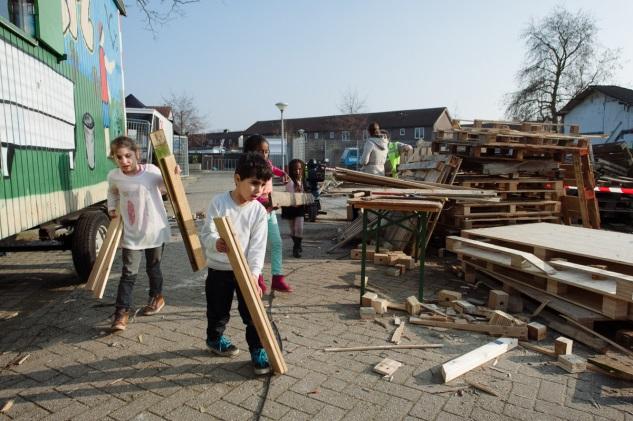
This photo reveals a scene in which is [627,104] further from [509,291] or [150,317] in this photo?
[150,317]

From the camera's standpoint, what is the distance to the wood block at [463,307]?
4.46 m

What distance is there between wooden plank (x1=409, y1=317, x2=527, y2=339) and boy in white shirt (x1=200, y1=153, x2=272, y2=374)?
1.69 meters

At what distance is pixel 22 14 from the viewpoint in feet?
14.1

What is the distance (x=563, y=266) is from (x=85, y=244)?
17.0 feet

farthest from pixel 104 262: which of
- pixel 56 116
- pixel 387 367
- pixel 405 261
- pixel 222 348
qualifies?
pixel 405 261

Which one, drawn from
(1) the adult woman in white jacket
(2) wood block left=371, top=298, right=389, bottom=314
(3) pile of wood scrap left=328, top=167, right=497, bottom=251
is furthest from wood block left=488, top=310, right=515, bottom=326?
(1) the adult woman in white jacket

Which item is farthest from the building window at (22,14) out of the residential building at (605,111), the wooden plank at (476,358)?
the residential building at (605,111)

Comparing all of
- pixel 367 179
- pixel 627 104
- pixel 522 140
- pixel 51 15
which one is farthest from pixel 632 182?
pixel 627 104

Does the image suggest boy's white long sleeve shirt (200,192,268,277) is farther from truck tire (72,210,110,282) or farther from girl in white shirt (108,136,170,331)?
truck tire (72,210,110,282)

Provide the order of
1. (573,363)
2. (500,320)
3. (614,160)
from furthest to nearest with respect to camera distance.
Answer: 1. (614,160)
2. (500,320)
3. (573,363)

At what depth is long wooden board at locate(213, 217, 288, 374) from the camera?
2.89 m

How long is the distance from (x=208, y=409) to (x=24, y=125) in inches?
127

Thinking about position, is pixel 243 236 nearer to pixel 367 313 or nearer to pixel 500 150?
pixel 367 313

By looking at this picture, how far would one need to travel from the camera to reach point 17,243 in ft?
17.4
